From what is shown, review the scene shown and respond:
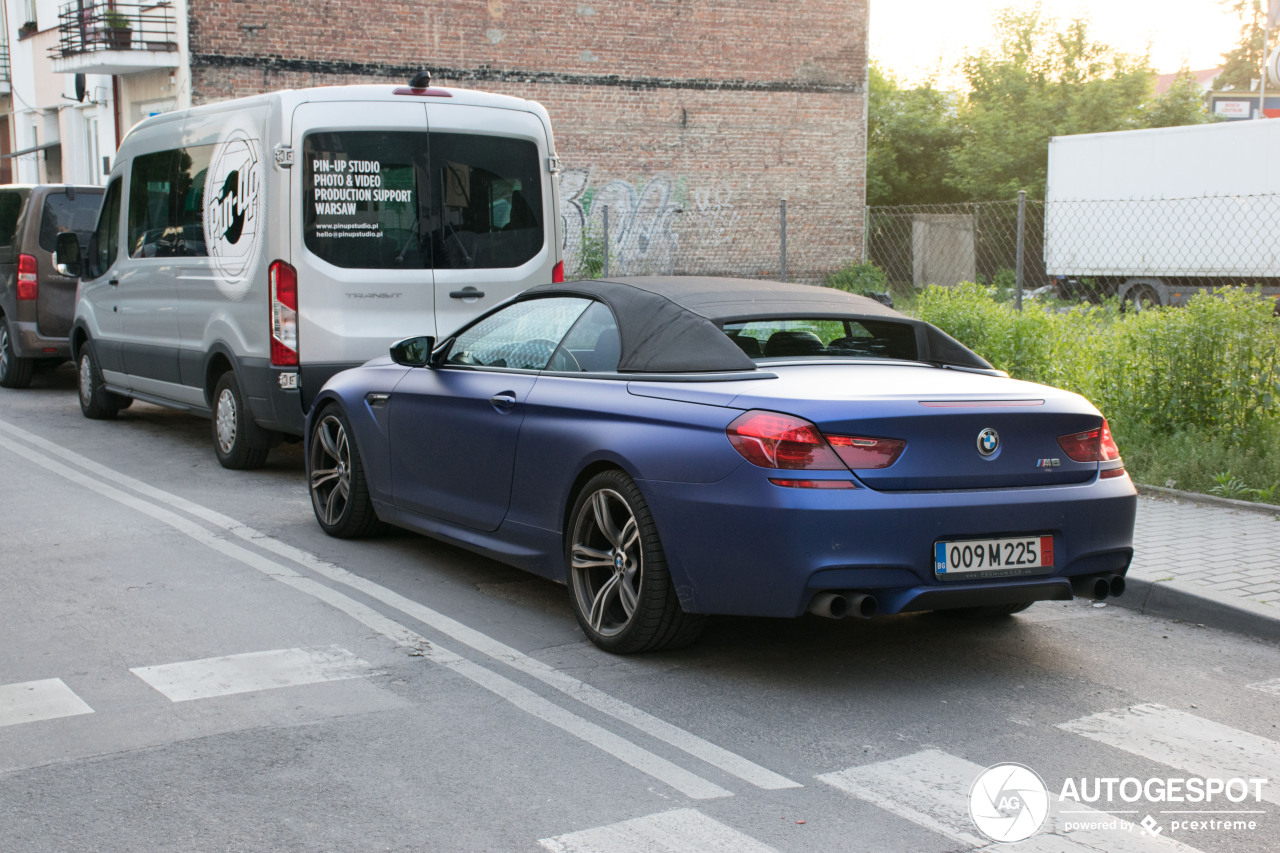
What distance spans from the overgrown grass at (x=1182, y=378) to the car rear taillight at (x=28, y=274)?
10.1 m

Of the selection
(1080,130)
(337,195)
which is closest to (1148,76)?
(1080,130)

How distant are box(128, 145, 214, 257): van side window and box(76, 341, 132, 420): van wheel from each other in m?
1.70

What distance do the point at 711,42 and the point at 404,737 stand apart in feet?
84.6

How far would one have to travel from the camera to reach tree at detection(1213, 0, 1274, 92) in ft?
233

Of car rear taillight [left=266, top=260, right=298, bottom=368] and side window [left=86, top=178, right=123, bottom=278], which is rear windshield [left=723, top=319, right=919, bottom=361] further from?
side window [left=86, top=178, right=123, bottom=278]

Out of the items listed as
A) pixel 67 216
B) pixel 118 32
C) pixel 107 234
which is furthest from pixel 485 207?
pixel 118 32

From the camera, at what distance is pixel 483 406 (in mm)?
6145

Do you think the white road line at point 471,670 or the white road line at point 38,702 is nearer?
the white road line at point 471,670

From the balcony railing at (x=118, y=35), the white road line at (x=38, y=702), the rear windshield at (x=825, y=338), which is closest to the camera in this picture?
the white road line at (x=38, y=702)

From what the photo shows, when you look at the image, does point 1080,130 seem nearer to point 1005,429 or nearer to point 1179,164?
point 1179,164

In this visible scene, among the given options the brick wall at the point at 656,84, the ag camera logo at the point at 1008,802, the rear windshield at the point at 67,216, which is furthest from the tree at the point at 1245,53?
the ag camera logo at the point at 1008,802

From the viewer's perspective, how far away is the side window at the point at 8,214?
49.3ft

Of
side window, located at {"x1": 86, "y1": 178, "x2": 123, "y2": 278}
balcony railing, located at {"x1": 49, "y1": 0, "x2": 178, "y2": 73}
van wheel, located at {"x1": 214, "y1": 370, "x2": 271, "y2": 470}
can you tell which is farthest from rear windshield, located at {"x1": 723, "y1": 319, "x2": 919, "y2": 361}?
balcony railing, located at {"x1": 49, "y1": 0, "x2": 178, "y2": 73}

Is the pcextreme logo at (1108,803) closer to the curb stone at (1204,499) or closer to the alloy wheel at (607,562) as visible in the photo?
the alloy wheel at (607,562)
